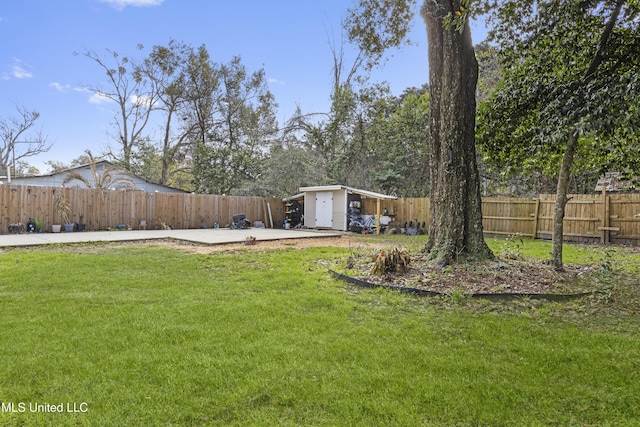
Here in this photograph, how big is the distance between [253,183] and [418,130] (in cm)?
890

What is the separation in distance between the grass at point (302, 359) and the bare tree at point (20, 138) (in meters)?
25.1

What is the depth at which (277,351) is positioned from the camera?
2.46 metres

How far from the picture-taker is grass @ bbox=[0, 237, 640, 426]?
1773 millimetres

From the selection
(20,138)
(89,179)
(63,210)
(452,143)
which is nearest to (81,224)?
(63,210)

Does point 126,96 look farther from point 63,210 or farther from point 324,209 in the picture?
point 324,209

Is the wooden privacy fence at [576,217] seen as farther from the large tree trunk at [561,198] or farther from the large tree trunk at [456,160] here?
the large tree trunk at [456,160]

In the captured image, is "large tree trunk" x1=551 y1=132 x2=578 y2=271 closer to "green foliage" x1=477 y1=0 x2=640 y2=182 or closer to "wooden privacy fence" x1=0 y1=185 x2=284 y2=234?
"green foliage" x1=477 y1=0 x2=640 y2=182

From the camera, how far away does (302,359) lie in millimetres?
2342

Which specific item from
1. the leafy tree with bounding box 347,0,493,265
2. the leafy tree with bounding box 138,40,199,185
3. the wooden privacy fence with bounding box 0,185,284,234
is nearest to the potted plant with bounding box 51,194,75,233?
the wooden privacy fence with bounding box 0,185,284,234

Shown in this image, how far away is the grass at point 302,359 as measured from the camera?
69.8 inches

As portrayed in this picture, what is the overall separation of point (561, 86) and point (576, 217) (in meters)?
8.49

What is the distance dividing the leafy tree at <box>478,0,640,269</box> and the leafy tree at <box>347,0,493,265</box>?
1.60 feet

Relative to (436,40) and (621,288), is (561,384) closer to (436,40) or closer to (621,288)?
(621,288)

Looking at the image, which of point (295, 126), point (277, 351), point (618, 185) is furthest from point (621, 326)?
point (295, 126)
